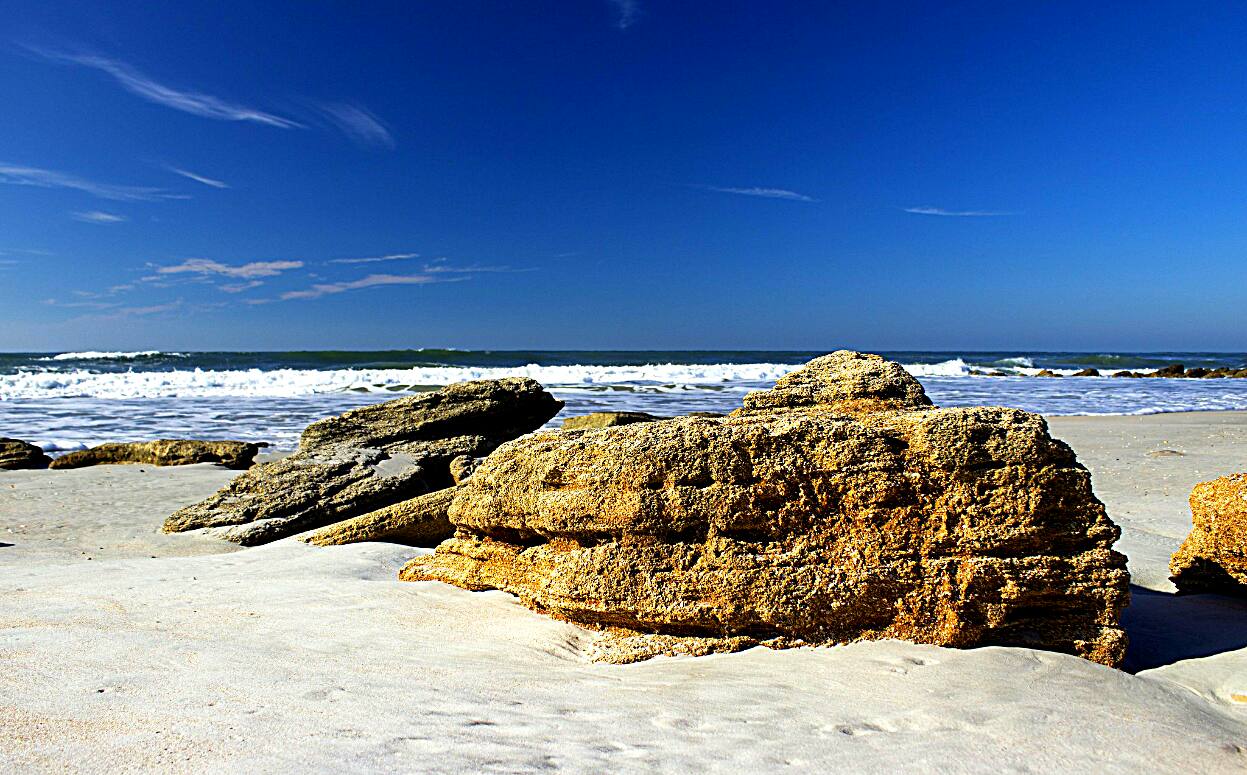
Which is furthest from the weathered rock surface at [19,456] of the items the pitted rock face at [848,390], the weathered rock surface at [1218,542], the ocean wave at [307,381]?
the weathered rock surface at [1218,542]

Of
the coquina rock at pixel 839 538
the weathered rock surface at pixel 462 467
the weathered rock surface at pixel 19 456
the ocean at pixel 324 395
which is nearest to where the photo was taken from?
the coquina rock at pixel 839 538

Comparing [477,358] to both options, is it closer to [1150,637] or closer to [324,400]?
[324,400]

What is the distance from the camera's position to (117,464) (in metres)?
10.1

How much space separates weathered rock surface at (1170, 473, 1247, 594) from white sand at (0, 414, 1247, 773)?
4.4 inches

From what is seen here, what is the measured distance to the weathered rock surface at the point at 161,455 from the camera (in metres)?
10.1

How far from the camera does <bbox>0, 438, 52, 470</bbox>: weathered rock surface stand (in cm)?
A: 981

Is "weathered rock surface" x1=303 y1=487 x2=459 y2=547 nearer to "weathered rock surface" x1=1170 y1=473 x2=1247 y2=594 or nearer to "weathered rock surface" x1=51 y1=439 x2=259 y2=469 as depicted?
"weathered rock surface" x1=1170 y1=473 x2=1247 y2=594

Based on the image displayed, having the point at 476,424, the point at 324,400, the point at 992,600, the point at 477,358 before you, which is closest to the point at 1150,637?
the point at 992,600

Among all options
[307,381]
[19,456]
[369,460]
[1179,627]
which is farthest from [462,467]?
[307,381]

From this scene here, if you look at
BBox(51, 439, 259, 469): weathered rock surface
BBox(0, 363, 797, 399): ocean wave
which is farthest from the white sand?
BBox(0, 363, 797, 399): ocean wave

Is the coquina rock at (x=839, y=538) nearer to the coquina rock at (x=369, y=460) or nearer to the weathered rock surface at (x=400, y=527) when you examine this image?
the weathered rock surface at (x=400, y=527)

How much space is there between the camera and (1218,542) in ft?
13.4

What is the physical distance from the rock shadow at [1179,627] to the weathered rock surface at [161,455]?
975 centimetres

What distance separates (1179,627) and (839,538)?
1.78m
